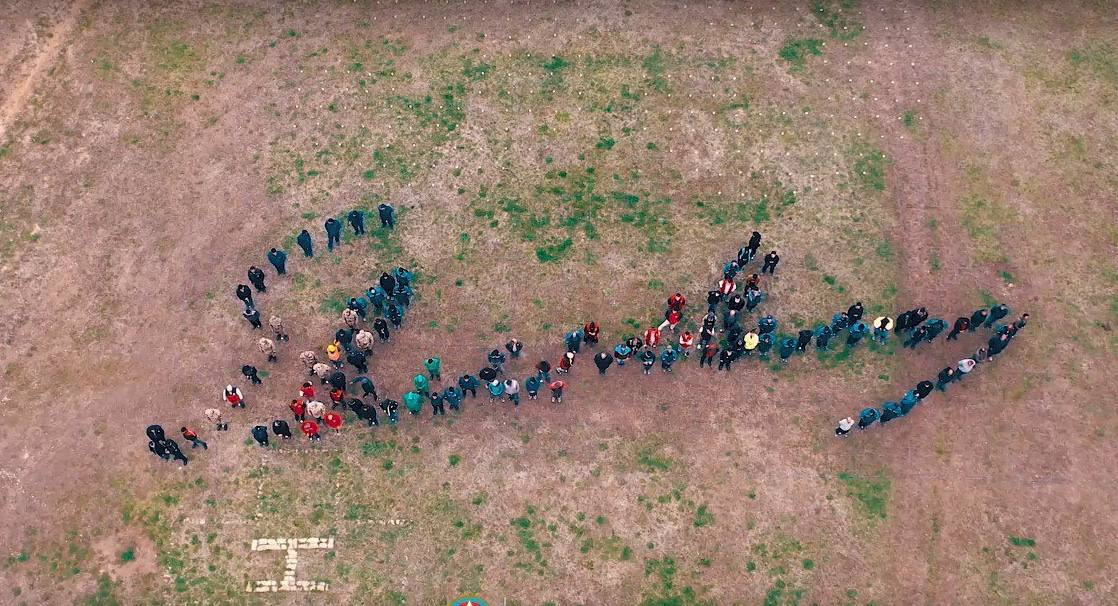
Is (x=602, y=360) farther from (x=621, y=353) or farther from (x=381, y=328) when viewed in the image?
(x=381, y=328)

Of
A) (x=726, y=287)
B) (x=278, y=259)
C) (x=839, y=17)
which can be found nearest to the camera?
(x=726, y=287)

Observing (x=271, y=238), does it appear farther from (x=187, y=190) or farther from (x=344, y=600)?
(x=344, y=600)

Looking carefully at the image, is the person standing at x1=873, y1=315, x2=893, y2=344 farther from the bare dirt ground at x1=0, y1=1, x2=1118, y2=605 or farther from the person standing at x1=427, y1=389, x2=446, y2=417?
the person standing at x1=427, y1=389, x2=446, y2=417

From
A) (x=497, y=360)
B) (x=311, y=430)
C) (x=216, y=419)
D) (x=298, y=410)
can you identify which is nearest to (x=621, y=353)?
(x=497, y=360)

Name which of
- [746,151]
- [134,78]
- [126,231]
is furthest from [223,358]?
[746,151]

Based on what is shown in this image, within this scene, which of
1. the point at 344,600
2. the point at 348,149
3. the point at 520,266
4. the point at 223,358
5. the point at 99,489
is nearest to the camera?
the point at 344,600

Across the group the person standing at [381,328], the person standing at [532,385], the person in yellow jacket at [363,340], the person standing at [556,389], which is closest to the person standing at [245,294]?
the person in yellow jacket at [363,340]
